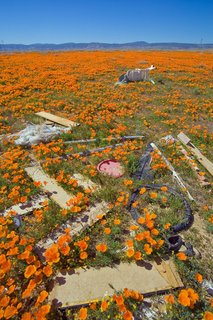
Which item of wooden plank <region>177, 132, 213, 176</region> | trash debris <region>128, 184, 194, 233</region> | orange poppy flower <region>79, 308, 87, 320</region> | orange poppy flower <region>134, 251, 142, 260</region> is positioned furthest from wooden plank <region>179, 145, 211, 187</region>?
orange poppy flower <region>79, 308, 87, 320</region>

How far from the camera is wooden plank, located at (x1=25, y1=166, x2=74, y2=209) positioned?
4.22 metres

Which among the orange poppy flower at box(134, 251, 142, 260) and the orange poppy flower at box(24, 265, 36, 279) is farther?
the orange poppy flower at box(134, 251, 142, 260)

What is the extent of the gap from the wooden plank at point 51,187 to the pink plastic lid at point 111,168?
1.11m

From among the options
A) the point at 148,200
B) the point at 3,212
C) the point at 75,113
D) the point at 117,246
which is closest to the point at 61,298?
the point at 117,246

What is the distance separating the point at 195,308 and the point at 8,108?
9.50 metres

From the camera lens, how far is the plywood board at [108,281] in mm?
2641

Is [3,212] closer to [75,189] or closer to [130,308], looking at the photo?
[75,189]

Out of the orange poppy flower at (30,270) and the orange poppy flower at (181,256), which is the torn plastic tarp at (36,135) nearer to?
the orange poppy flower at (30,270)

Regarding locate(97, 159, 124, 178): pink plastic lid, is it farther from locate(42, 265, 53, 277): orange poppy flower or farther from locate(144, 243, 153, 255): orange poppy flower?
locate(42, 265, 53, 277): orange poppy flower

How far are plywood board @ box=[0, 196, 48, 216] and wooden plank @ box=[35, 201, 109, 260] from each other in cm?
77

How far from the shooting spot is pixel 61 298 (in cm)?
261

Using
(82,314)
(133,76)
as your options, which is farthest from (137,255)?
(133,76)

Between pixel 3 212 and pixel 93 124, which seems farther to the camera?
pixel 93 124

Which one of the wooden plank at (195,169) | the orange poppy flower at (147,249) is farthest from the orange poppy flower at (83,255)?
the wooden plank at (195,169)
